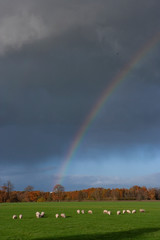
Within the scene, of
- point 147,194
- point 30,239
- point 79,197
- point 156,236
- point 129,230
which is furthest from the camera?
point 79,197

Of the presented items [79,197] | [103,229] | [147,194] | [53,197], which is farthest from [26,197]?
[103,229]

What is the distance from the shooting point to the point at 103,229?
2606 cm

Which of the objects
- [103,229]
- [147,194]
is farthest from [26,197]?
[103,229]

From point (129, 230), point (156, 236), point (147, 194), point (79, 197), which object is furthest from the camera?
point (79, 197)

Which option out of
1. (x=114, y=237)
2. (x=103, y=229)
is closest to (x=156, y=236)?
(x=114, y=237)

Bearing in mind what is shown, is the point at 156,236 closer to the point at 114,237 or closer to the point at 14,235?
→ the point at 114,237

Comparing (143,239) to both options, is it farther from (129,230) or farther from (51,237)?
(51,237)

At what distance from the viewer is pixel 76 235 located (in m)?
22.4

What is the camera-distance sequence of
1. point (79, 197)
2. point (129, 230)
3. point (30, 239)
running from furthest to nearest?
point (79, 197) < point (129, 230) < point (30, 239)

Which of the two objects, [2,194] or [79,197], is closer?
[2,194]

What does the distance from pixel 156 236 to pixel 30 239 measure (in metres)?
9.89

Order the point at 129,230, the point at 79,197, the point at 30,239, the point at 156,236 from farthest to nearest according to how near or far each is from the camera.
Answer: the point at 79,197 < the point at 129,230 < the point at 156,236 < the point at 30,239

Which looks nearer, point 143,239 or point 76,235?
point 143,239

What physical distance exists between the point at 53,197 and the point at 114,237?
605ft
